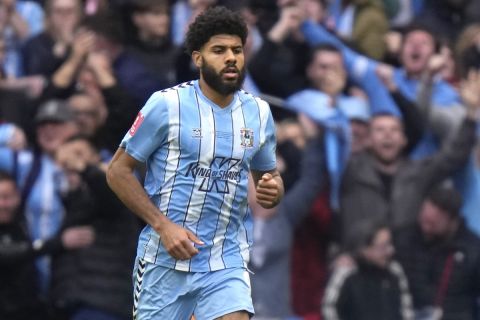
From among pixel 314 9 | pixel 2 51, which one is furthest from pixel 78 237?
pixel 314 9

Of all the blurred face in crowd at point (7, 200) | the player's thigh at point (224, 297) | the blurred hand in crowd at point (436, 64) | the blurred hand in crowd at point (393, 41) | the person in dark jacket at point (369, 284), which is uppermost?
the blurred hand in crowd at point (393, 41)

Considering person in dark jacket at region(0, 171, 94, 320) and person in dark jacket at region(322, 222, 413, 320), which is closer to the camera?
person in dark jacket at region(0, 171, 94, 320)

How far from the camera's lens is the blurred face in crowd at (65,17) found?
466 inches

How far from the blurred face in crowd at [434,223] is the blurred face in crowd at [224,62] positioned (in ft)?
14.0

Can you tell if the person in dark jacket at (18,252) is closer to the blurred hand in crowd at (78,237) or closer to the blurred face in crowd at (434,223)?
the blurred hand in crowd at (78,237)

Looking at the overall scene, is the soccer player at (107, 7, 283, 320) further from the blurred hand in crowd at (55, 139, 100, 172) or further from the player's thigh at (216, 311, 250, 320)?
the blurred hand in crowd at (55, 139, 100, 172)

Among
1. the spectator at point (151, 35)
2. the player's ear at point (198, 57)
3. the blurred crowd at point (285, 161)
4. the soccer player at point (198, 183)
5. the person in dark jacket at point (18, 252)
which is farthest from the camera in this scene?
the spectator at point (151, 35)

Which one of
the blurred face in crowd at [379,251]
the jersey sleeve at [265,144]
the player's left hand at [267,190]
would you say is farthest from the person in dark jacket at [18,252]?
the player's left hand at [267,190]

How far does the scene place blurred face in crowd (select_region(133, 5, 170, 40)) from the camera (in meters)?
11.7

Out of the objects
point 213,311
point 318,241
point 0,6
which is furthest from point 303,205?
point 213,311

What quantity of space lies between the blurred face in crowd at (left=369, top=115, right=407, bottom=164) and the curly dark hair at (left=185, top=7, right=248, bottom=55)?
164 inches

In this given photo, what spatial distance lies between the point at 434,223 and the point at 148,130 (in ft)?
14.7

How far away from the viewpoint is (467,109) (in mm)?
11859

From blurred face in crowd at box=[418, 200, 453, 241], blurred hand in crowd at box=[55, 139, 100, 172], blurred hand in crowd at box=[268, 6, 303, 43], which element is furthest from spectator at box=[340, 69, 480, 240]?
blurred hand in crowd at box=[55, 139, 100, 172]
